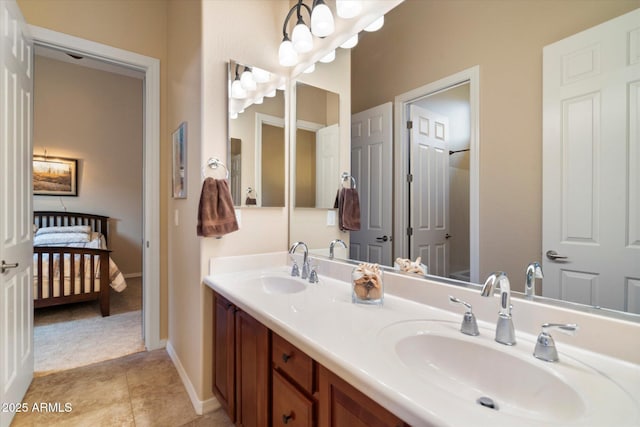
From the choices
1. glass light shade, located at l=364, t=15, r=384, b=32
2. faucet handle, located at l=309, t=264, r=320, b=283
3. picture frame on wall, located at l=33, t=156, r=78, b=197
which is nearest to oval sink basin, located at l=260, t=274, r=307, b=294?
faucet handle, located at l=309, t=264, r=320, b=283

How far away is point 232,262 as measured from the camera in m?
1.77

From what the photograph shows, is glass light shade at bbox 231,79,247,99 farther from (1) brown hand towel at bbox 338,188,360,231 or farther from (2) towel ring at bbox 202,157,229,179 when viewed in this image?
(1) brown hand towel at bbox 338,188,360,231

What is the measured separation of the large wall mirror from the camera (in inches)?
36.4

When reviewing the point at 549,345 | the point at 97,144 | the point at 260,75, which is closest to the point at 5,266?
the point at 260,75

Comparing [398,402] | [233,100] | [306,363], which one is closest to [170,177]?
[233,100]

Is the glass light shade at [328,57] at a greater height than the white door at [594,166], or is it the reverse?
the glass light shade at [328,57]

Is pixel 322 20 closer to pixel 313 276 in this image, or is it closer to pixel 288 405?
pixel 313 276

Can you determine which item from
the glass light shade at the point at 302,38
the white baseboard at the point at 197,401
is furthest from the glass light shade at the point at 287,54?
the white baseboard at the point at 197,401

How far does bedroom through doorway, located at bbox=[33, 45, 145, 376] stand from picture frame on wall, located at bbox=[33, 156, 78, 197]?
7 cm

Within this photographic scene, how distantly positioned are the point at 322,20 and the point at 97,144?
4755mm

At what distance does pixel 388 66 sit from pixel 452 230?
0.85 meters

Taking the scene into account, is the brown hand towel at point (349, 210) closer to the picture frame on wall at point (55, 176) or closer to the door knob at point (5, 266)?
the door knob at point (5, 266)

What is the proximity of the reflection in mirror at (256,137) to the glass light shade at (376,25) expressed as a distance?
0.72 metres

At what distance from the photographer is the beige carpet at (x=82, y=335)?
7.54ft
